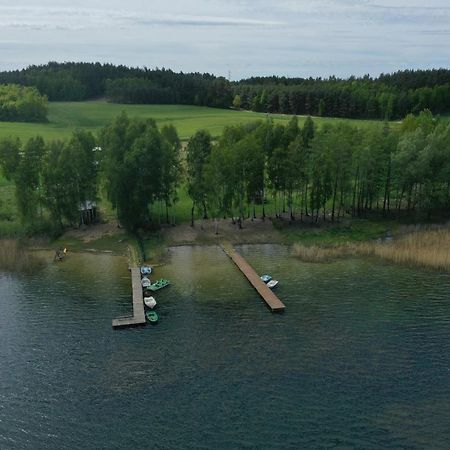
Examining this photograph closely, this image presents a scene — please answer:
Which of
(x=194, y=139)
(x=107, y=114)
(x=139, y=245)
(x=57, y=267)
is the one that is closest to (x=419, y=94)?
(x=107, y=114)

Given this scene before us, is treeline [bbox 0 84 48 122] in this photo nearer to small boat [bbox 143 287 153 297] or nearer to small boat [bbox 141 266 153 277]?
small boat [bbox 141 266 153 277]

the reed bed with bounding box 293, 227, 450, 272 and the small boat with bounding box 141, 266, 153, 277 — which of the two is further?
the reed bed with bounding box 293, 227, 450, 272

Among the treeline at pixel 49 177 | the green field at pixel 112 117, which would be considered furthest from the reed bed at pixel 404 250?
the green field at pixel 112 117

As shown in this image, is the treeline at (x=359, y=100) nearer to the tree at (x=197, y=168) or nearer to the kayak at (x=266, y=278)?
the tree at (x=197, y=168)

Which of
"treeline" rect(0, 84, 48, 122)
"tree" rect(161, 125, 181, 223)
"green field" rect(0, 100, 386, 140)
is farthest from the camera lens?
"treeline" rect(0, 84, 48, 122)

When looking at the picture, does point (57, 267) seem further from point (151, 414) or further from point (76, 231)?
point (151, 414)

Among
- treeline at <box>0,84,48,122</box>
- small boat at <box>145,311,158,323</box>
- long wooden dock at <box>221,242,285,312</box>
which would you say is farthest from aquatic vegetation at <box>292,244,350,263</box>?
treeline at <box>0,84,48,122</box>

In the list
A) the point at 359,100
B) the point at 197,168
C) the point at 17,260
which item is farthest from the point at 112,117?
the point at 359,100
